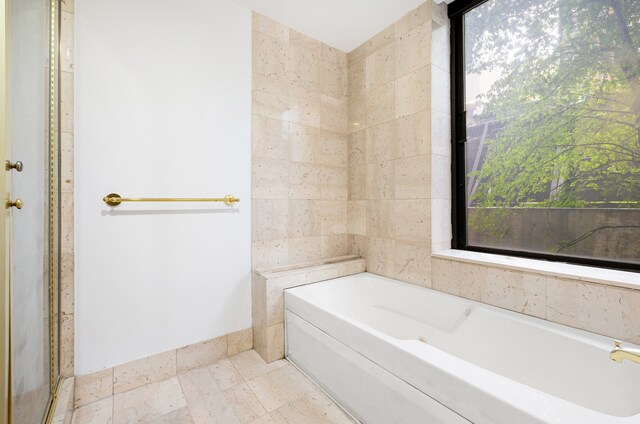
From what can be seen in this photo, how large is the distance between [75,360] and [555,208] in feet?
8.69

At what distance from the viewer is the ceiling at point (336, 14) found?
1.88 m

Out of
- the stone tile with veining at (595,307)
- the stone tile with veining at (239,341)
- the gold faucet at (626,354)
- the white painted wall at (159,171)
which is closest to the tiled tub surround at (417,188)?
the stone tile with veining at (595,307)

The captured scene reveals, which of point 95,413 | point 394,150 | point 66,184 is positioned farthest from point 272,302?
point 394,150

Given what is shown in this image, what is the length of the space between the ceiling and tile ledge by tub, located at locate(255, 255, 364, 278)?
1.79 metres

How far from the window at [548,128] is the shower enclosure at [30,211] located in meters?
2.17

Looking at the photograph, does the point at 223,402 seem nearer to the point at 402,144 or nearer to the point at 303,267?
the point at 303,267

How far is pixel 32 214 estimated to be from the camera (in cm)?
99

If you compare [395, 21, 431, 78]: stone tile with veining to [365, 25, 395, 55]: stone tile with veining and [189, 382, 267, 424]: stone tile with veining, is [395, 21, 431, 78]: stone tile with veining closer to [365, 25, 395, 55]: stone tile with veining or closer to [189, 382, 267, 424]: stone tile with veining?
[365, 25, 395, 55]: stone tile with veining

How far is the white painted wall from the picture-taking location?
4.71 feet

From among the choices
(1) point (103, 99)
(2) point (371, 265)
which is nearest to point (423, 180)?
(2) point (371, 265)

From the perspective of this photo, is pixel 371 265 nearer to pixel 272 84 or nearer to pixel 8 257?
pixel 272 84

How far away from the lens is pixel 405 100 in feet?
6.59

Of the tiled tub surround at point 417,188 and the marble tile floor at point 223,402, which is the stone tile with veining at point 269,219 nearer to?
the tiled tub surround at point 417,188

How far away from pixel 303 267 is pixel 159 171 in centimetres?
111
